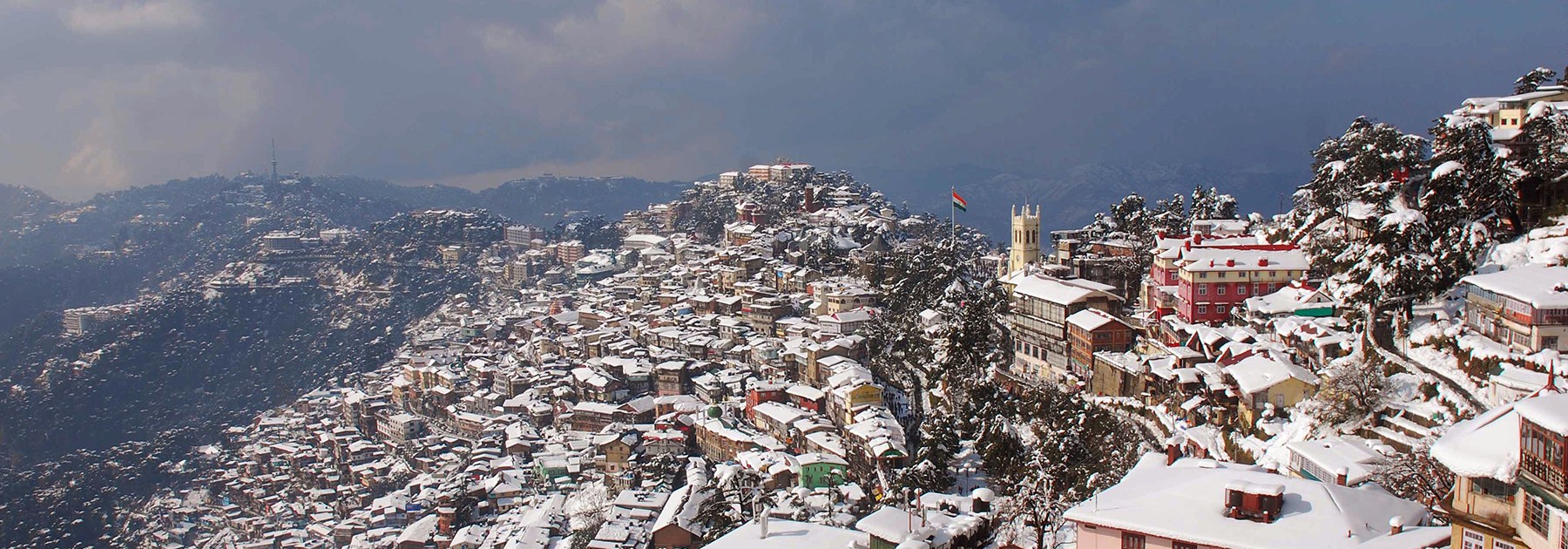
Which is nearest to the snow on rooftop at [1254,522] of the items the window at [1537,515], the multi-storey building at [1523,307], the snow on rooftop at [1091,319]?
the window at [1537,515]

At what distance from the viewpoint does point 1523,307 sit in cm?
1812

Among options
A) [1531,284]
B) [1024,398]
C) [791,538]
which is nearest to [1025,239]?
[1024,398]

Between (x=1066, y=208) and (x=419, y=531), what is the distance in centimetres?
11893

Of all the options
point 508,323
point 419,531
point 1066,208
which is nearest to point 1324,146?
point 419,531

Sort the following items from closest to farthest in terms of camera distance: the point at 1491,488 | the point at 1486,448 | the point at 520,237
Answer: the point at 1486,448
the point at 1491,488
the point at 520,237

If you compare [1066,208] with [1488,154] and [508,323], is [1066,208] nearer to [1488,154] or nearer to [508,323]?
[508,323]

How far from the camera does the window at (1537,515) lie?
8211mm

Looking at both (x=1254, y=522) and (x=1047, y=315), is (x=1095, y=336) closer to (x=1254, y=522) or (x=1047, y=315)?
(x=1047, y=315)

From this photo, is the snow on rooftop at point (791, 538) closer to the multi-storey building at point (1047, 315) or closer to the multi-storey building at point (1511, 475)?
the multi-storey building at point (1511, 475)

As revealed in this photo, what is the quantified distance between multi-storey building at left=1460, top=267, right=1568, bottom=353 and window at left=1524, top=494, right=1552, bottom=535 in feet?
38.4

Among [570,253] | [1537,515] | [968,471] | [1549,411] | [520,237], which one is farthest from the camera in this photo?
[520,237]

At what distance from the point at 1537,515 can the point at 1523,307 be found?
40.5ft

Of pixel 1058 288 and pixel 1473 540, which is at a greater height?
pixel 1473 540

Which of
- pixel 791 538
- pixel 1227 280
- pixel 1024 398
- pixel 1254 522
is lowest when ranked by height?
pixel 791 538
